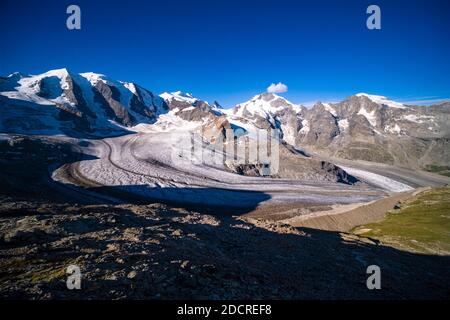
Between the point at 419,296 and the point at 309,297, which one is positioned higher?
the point at 309,297

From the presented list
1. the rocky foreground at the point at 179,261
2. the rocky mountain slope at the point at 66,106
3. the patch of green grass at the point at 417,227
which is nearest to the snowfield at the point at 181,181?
the patch of green grass at the point at 417,227

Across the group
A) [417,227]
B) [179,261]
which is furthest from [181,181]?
[179,261]

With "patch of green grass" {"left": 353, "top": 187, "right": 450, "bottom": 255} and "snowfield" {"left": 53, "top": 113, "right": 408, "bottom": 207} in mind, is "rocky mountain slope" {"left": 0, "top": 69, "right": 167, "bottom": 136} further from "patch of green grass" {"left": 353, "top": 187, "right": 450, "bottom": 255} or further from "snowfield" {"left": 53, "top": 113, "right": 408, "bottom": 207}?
"patch of green grass" {"left": 353, "top": 187, "right": 450, "bottom": 255}


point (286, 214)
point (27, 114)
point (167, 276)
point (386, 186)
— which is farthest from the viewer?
point (386, 186)

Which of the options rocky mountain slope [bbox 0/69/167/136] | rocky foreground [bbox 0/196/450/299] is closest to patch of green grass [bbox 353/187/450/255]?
rocky foreground [bbox 0/196/450/299]

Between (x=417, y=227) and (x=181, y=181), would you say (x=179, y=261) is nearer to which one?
(x=417, y=227)

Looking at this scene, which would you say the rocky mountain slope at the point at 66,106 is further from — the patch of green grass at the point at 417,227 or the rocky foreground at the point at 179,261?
the patch of green grass at the point at 417,227
